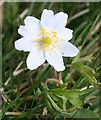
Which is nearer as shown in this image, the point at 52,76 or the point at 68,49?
the point at 68,49

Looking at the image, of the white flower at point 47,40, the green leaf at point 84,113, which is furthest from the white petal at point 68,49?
the green leaf at point 84,113

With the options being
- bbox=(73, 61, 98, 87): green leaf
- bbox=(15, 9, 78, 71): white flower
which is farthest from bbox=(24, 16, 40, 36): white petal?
bbox=(73, 61, 98, 87): green leaf

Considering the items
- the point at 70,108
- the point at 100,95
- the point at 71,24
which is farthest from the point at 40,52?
the point at 71,24

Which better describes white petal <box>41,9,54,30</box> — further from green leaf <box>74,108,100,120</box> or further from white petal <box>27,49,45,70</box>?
green leaf <box>74,108,100,120</box>

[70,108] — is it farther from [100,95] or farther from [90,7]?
[90,7]

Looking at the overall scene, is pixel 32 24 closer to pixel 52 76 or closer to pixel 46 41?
pixel 46 41

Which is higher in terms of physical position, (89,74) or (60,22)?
(60,22)

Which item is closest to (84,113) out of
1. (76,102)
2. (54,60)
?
(76,102)
